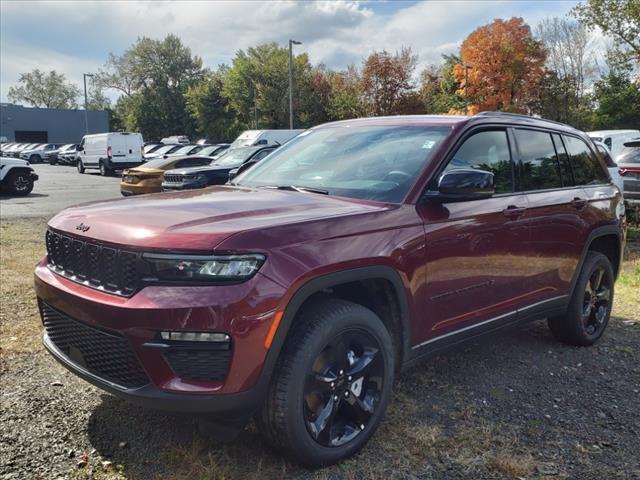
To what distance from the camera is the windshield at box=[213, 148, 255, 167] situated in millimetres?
14094

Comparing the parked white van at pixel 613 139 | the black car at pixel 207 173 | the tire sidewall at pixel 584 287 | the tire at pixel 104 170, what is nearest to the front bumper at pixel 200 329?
the tire sidewall at pixel 584 287

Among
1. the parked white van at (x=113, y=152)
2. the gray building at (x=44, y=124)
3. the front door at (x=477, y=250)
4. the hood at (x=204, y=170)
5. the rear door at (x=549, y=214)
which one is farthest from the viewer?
the gray building at (x=44, y=124)

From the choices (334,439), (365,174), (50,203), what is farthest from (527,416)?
(50,203)

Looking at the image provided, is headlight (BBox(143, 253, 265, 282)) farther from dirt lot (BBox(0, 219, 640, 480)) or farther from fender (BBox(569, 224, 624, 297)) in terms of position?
fender (BBox(569, 224, 624, 297))

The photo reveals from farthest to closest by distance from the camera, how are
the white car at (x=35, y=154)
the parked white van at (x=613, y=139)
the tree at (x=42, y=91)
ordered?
1. the tree at (x=42, y=91)
2. the white car at (x=35, y=154)
3. the parked white van at (x=613, y=139)

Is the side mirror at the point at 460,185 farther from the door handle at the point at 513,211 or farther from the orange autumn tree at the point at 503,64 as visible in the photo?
the orange autumn tree at the point at 503,64

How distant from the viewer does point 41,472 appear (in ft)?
9.39

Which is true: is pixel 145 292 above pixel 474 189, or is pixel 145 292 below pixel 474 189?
below

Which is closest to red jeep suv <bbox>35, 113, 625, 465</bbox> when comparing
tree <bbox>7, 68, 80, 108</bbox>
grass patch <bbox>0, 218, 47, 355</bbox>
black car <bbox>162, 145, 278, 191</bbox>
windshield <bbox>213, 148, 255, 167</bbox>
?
grass patch <bbox>0, 218, 47, 355</bbox>

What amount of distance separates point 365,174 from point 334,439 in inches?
62.2

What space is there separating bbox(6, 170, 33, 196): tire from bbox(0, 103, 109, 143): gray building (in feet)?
166

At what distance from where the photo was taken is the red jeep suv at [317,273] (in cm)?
249

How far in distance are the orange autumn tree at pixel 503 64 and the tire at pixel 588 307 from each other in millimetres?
34961

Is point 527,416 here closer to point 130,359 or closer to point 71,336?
point 130,359
